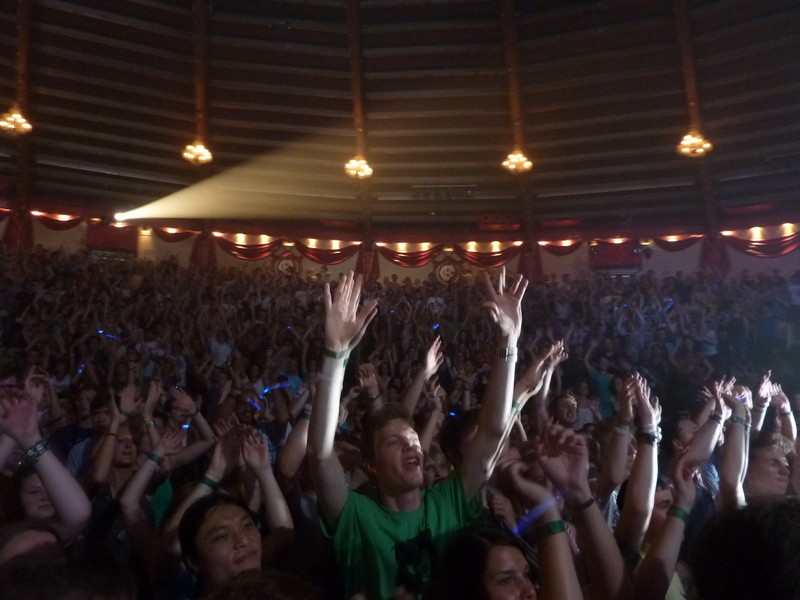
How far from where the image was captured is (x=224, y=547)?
6.38 ft

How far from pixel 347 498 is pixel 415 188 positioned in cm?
1402

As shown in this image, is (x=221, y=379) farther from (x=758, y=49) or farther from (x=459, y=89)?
(x=758, y=49)

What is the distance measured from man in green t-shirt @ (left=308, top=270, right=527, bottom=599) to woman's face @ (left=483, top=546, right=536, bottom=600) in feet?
1.46

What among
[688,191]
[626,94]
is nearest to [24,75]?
[626,94]

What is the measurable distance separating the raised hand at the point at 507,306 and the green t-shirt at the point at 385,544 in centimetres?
69

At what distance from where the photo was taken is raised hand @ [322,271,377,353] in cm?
214

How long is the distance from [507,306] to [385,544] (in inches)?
39.0

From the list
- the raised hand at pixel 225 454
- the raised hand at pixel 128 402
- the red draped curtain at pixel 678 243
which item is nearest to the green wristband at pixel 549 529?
the raised hand at pixel 225 454

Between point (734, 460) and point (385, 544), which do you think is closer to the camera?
point (385, 544)

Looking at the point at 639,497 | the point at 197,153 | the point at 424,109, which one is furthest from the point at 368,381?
the point at 424,109

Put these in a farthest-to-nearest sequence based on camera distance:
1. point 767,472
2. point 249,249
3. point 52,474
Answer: point 249,249 < point 767,472 < point 52,474

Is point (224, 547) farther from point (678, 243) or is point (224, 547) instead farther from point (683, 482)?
point (678, 243)

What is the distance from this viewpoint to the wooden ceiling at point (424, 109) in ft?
40.1

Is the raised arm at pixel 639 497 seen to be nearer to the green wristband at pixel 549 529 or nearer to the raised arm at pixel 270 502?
the green wristband at pixel 549 529
